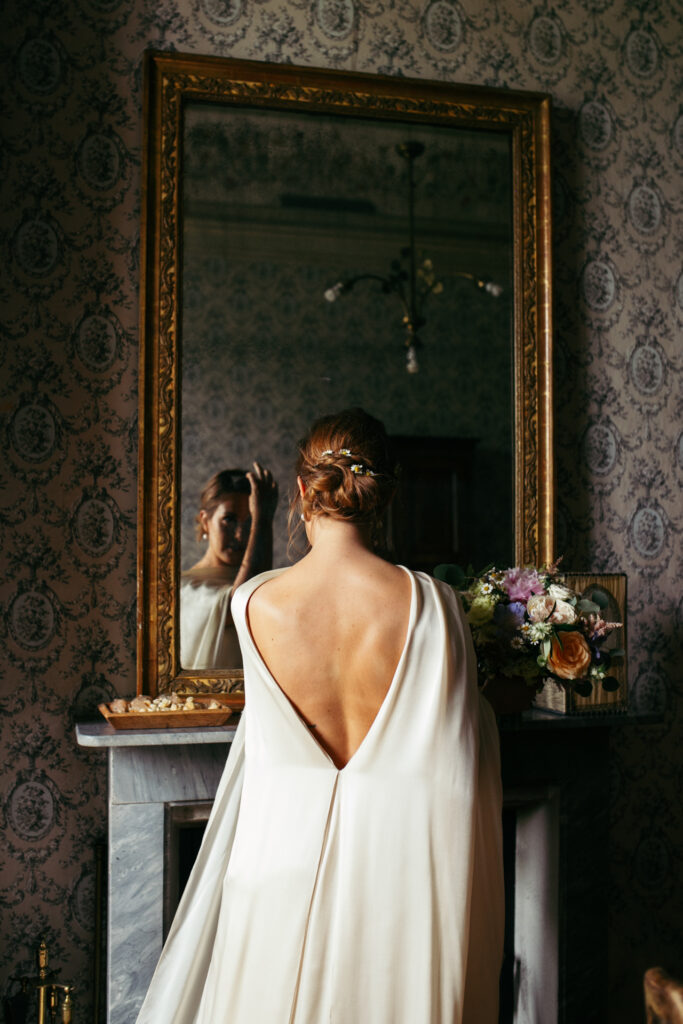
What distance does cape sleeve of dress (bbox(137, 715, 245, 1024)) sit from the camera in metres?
2.13

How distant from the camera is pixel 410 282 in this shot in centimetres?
293

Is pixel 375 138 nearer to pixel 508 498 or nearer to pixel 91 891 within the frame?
pixel 508 498

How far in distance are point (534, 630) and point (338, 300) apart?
3.90 feet

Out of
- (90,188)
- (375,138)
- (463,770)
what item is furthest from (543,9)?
(463,770)

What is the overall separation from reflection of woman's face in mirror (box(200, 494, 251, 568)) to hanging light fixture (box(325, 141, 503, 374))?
0.70m

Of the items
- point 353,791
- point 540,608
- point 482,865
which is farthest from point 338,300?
point 482,865

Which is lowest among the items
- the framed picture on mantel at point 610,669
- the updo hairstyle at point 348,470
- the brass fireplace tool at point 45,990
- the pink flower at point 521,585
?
the brass fireplace tool at point 45,990

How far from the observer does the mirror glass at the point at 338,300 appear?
2770 mm

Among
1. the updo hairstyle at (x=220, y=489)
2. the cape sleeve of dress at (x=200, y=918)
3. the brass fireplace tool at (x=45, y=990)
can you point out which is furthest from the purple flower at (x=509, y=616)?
the brass fireplace tool at (x=45, y=990)

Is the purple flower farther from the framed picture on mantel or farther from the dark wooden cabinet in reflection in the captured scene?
the dark wooden cabinet in reflection

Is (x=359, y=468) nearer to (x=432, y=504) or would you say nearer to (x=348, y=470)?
(x=348, y=470)

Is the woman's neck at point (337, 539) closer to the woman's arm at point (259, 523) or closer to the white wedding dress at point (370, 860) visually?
the white wedding dress at point (370, 860)

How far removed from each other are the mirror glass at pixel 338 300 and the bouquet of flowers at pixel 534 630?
1.68 feet

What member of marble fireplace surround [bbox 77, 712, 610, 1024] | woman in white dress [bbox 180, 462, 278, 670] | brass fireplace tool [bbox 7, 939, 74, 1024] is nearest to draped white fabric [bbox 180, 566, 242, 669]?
woman in white dress [bbox 180, 462, 278, 670]
